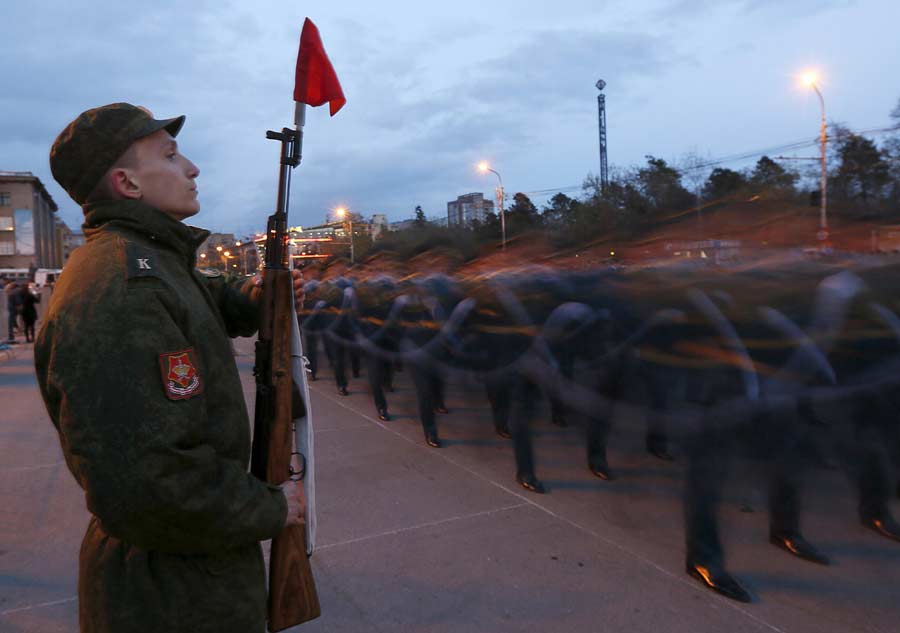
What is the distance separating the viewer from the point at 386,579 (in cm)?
356

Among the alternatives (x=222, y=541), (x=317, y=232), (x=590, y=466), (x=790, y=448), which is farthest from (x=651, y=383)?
(x=317, y=232)

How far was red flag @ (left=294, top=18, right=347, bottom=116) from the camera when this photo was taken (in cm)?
190

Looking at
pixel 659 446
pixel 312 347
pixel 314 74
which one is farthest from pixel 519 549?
pixel 312 347

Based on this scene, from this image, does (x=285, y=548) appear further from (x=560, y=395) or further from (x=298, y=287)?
(x=560, y=395)

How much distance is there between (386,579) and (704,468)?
1.81 metres

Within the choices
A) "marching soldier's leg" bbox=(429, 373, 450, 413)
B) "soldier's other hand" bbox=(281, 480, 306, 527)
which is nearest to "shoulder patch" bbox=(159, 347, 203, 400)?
"soldier's other hand" bbox=(281, 480, 306, 527)

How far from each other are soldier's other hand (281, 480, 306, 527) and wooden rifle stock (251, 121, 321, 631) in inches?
1.6

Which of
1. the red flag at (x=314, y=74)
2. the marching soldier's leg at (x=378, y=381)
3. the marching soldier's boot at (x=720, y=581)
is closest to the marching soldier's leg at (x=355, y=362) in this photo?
the marching soldier's leg at (x=378, y=381)

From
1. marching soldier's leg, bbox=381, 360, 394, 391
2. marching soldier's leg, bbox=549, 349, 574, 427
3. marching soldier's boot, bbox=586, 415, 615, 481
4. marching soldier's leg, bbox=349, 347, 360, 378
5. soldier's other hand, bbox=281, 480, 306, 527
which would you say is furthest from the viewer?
marching soldier's leg, bbox=349, 347, 360, 378

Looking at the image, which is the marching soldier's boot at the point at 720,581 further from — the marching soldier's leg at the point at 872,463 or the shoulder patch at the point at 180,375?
the shoulder patch at the point at 180,375

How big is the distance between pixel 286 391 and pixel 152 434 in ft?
1.68

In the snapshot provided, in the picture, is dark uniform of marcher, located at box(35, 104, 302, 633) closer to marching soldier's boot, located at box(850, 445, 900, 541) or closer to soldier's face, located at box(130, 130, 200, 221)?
soldier's face, located at box(130, 130, 200, 221)

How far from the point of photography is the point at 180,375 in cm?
127

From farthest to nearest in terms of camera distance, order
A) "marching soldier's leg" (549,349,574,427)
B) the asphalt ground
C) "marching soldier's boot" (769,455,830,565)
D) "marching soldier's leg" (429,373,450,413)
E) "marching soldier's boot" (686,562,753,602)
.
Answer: "marching soldier's leg" (429,373,450,413) → "marching soldier's leg" (549,349,574,427) → "marching soldier's boot" (769,455,830,565) → "marching soldier's boot" (686,562,753,602) → the asphalt ground
